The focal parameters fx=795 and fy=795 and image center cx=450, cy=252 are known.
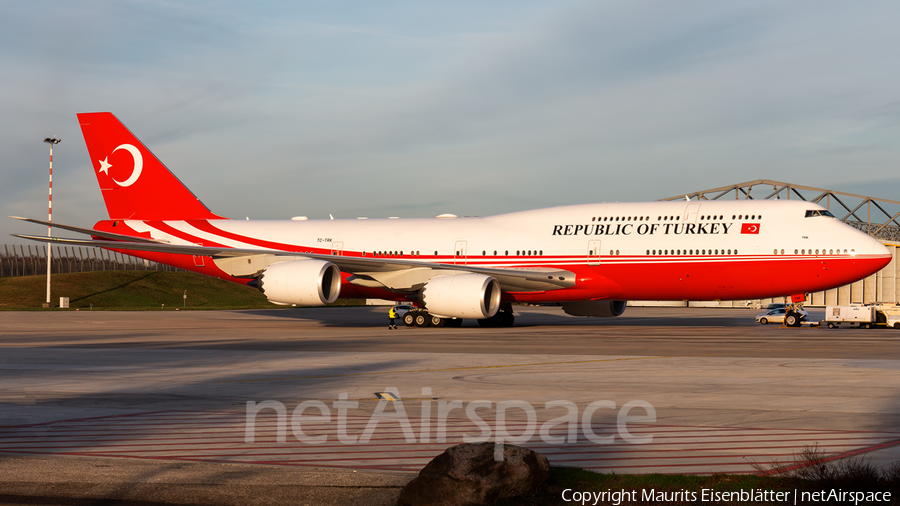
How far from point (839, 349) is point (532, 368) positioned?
9746 millimetres

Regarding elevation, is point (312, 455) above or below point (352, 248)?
below

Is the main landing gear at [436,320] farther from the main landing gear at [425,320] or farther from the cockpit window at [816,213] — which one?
the cockpit window at [816,213]

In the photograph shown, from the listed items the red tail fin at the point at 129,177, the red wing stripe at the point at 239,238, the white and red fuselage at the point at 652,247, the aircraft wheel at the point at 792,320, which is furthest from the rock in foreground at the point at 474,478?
the aircraft wheel at the point at 792,320

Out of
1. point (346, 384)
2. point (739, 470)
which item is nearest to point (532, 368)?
point (346, 384)

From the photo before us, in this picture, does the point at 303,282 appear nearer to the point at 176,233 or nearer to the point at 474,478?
the point at 176,233

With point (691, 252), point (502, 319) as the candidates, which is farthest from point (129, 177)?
point (691, 252)

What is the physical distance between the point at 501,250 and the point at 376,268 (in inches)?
204

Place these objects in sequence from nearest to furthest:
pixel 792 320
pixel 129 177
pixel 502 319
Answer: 1. pixel 502 319
2. pixel 129 177
3. pixel 792 320

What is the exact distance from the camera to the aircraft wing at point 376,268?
31172mm

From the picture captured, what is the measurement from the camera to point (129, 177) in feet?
124

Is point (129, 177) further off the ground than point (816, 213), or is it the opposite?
point (129, 177)

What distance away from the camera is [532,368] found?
1568cm

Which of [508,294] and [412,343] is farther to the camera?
[508,294]

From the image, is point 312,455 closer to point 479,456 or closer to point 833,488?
point 479,456
